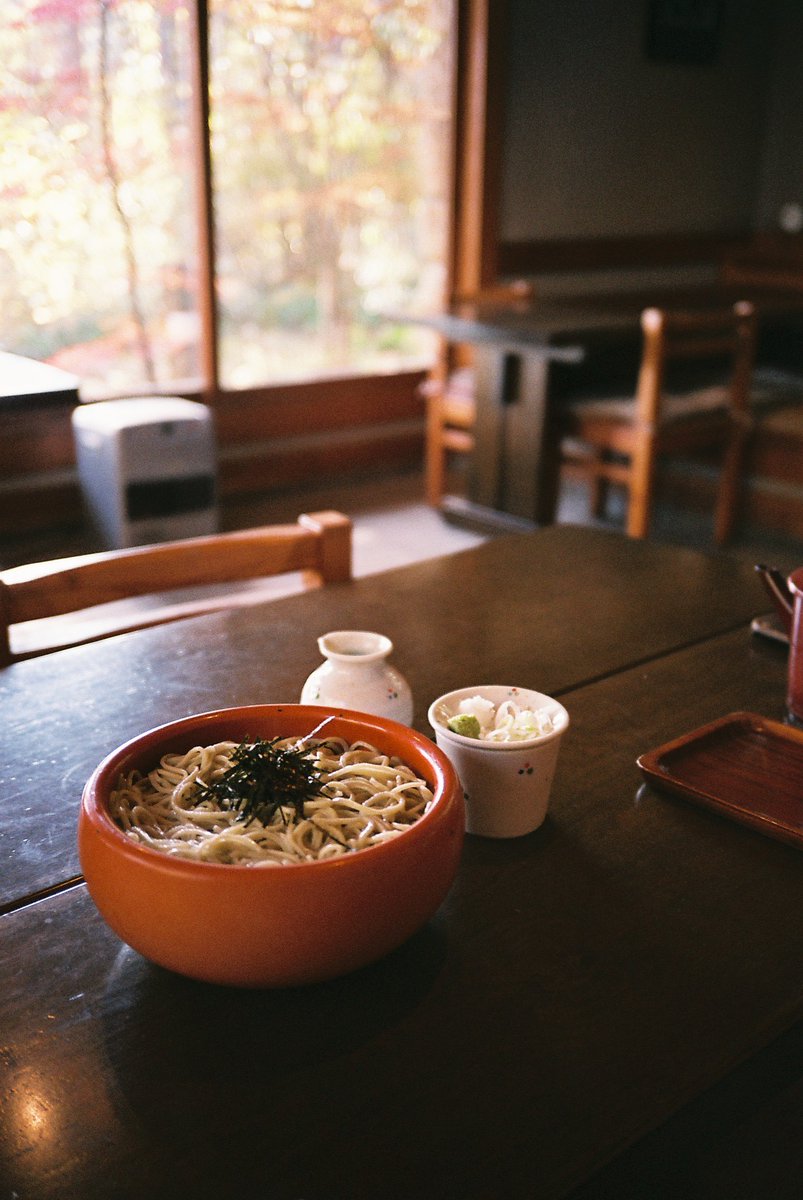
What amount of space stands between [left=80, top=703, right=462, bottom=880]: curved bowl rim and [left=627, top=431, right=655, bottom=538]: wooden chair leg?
302cm

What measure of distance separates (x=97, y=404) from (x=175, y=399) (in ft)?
0.98

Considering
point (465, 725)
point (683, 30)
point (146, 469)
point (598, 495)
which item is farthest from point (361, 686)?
point (683, 30)

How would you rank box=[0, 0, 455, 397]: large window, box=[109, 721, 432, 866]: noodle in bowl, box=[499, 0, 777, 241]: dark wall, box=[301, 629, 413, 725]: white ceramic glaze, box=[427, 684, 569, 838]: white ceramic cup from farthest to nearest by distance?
box=[499, 0, 777, 241]: dark wall, box=[0, 0, 455, 397]: large window, box=[301, 629, 413, 725]: white ceramic glaze, box=[427, 684, 569, 838]: white ceramic cup, box=[109, 721, 432, 866]: noodle in bowl

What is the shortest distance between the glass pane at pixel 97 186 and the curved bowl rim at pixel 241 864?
3419mm

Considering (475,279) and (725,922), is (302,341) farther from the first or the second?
(725,922)

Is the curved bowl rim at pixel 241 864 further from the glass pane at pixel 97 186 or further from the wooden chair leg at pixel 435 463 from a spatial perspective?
the wooden chair leg at pixel 435 463

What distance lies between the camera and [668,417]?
3.91 metres

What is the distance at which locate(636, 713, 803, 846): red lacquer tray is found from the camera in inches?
40.3

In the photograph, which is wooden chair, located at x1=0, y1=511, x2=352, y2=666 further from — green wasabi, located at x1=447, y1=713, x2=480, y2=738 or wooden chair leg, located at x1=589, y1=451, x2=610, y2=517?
wooden chair leg, located at x1=589, y1=451, x2=610, y2=517

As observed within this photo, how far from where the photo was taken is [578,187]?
529cm

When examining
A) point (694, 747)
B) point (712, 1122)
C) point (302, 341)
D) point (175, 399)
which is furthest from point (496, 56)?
point (712, 1122)

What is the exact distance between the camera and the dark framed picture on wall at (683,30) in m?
5.23

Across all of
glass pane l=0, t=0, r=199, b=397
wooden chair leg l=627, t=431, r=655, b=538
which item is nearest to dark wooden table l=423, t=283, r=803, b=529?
wooden chair leg l=627, t=431, r=655, b=538

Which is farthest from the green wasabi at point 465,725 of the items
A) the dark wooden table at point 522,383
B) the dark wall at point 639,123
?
the dark wall at point 639,123
